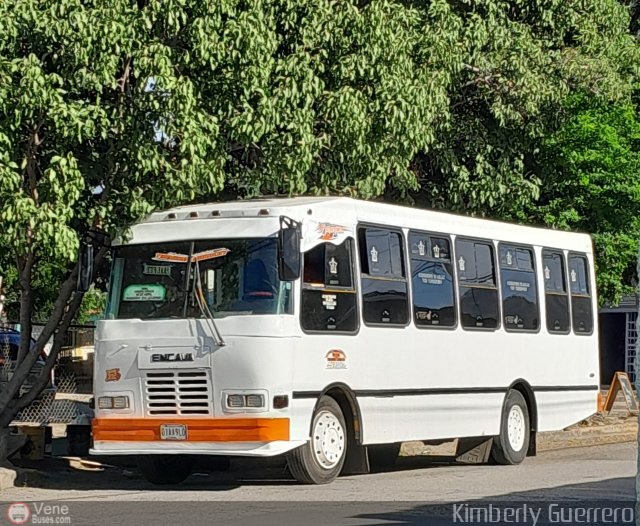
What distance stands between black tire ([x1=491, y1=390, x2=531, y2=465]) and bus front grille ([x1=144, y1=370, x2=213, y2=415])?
4991mm

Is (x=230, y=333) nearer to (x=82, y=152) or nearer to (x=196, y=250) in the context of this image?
(x=196, y=250)

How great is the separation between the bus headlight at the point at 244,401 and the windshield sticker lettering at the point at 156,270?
64.7 inches

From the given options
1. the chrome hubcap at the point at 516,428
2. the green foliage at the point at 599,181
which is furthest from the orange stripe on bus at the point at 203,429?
the green foliage at the point at 599,181

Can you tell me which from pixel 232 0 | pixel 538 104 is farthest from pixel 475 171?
pixel 232 0

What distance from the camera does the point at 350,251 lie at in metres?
16.1

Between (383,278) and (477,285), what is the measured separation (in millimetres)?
2225

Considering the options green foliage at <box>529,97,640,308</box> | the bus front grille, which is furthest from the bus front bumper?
green foliage at <box>529,97,640,308</box>

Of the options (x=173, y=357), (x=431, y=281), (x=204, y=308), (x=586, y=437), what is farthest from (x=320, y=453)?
(x=586, y=437)

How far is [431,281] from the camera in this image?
693 inches

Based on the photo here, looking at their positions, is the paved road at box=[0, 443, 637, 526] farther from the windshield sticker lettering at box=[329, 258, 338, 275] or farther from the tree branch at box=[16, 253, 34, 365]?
the windshield sticker lettering at box=[329, 258, 338, 275]

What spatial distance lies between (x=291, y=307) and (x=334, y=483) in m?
2.11

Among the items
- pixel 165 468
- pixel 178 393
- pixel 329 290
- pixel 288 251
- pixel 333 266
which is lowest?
pixel 165 468

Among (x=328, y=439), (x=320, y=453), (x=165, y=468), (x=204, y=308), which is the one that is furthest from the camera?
(x=165, y=468)

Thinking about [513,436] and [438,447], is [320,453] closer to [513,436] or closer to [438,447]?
[513,436]
